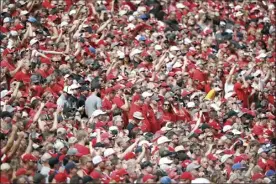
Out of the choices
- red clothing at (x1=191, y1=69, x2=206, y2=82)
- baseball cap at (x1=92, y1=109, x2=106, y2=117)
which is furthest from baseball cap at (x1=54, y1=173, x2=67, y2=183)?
red clothing at (x1=191, y1=69, x2=206, y2=82)

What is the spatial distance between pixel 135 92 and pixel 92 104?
156cm

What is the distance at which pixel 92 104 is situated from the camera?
3238 centimetres

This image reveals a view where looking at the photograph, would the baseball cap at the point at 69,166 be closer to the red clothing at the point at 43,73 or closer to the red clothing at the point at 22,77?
the red clothing at the point at 22,77

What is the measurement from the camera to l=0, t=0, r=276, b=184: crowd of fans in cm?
2666

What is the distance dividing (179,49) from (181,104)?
19.6 ft

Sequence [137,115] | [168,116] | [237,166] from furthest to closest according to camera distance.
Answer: [168,116] → [137,115] → [237,166]

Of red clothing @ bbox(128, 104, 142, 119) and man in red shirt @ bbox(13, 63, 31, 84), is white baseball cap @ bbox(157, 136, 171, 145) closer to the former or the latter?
red clothing @ bbox(128, 104, 142, 119)

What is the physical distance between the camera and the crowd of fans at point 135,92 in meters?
26.7

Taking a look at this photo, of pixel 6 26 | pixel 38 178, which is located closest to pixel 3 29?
pixel 6 26

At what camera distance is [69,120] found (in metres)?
30.1

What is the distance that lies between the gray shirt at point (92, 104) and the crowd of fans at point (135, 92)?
28mm

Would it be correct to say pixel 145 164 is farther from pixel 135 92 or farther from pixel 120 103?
pixel 135 92

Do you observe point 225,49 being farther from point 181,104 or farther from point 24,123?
point 24,123

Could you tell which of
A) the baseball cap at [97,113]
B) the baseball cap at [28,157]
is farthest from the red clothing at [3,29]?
the baseball cap at [28,157]
